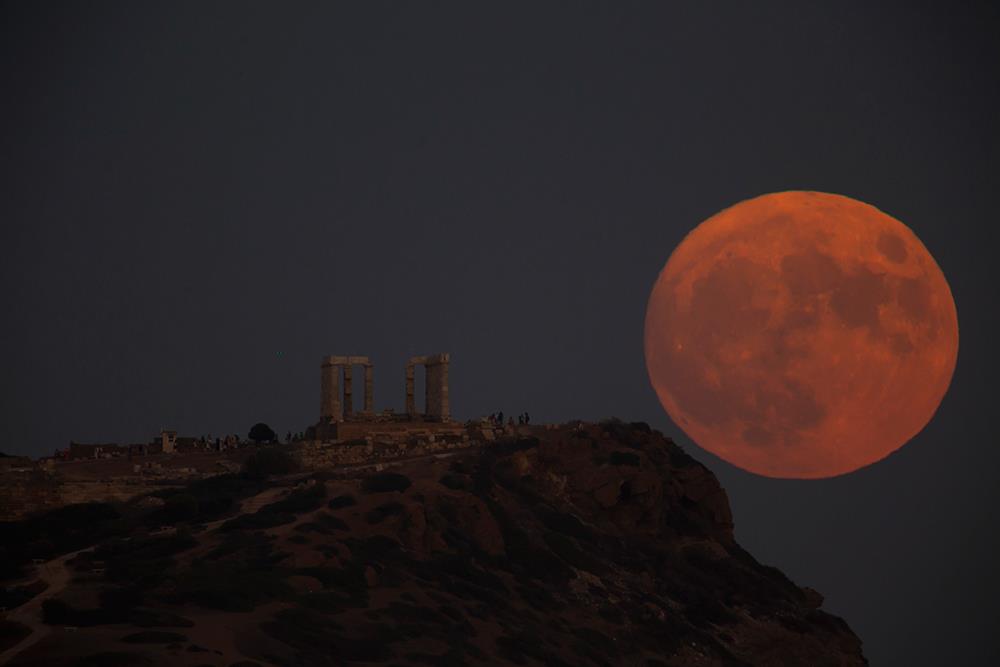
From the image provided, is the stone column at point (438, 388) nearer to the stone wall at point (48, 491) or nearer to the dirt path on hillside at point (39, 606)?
the stone wall at point (48, 491)

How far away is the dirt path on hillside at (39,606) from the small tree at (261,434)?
104ft

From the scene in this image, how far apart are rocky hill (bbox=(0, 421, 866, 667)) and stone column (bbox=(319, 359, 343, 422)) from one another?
46.6 ft

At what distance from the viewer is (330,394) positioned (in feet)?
251

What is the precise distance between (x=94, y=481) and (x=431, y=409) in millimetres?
28208

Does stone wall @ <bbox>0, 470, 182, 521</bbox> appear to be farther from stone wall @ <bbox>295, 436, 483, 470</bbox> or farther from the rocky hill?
stone wall @ <bbox>295, 436, 483, 470</bbox>

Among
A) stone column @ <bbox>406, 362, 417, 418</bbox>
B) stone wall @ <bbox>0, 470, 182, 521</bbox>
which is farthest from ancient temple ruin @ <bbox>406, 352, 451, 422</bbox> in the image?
stone wall @ <bbox>0, 470, 182, 521</bbox>

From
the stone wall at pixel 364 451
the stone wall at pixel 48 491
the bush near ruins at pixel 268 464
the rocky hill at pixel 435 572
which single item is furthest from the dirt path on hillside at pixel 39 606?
the stone wall at pixel 364 451

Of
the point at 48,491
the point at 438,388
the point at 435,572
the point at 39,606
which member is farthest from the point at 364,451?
the point at 39,606

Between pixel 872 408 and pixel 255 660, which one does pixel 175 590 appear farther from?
pixel 872 408

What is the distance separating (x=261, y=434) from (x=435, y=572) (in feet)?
106

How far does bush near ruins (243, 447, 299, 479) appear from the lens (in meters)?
63.2

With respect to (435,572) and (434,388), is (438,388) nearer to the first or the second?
(434,388)

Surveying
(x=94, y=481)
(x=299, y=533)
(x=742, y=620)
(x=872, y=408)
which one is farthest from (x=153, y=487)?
(x=872, y=408)

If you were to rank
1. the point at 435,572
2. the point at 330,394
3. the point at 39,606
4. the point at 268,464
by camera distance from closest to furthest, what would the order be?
the point at 39,606, the point at 435,572, the point at 268,464, the point at 330,394
